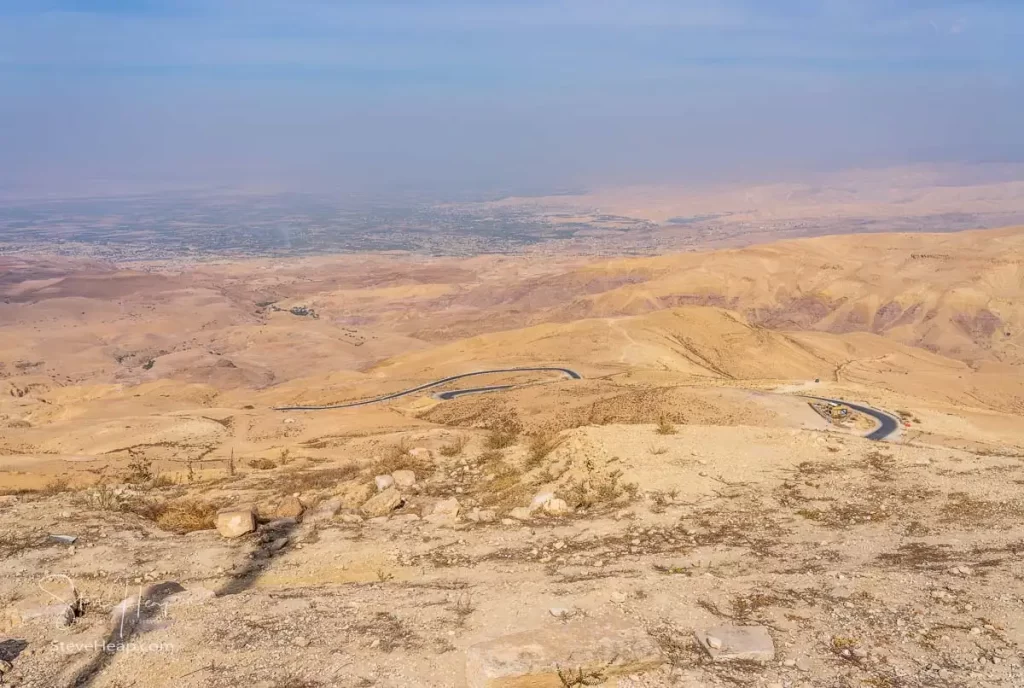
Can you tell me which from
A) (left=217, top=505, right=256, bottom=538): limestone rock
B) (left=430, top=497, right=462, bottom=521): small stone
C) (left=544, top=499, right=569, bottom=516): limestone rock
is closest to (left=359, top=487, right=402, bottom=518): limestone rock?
A: (left=430, top=497, right=462, bottom=521): small stone

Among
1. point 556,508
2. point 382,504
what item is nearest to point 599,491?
point 556,508

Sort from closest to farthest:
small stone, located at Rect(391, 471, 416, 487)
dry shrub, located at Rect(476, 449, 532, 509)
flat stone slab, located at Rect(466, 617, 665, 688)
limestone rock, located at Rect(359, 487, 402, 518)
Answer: flat stone slab, located at Rect(466, 617, 665, 688)
limestone rock, located at Rect(359, 487, 402, 518)
dry shrub, located at Rect(476, 449, 532, 509)
small stone, located at Rect(391, 471, 416, 487)

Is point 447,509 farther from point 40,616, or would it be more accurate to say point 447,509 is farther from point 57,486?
point 57,486

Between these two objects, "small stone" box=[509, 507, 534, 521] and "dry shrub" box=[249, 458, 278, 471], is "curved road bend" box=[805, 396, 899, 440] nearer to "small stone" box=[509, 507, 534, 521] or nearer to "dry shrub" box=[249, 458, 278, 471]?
"small stone" box=[509, 507, 534, 521]

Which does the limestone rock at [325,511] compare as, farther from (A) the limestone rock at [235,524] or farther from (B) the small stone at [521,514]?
(B) the small stone at [521,514]

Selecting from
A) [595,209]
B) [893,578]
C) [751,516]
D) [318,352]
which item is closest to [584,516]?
[751,516]

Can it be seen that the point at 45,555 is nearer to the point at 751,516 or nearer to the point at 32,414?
the point at 751,516

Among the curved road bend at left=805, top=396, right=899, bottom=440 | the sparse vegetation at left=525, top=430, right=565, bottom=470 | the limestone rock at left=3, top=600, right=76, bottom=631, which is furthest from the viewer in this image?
the curved road bend at left=805, top=396, right=899, bottom=440
